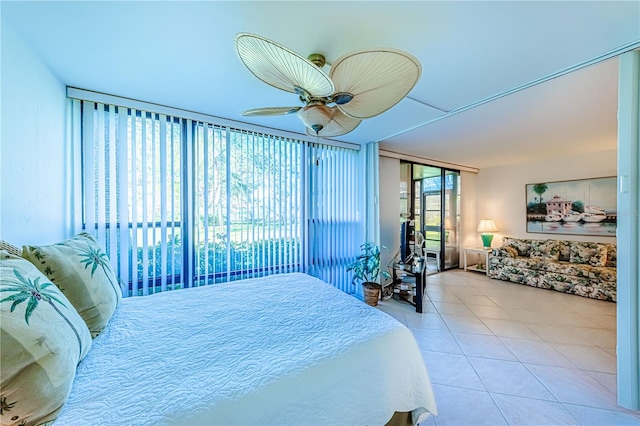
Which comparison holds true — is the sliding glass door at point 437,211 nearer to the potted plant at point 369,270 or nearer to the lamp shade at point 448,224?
the lamp shade at point 448,224

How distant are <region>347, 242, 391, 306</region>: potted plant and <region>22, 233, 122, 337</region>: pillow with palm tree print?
2.63m

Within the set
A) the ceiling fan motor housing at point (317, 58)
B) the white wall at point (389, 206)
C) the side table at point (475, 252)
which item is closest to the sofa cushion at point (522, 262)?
the side table at point (475, 252)

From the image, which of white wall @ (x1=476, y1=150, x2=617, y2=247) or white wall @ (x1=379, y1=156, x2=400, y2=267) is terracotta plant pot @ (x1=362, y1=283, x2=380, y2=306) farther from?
white wall @ (x1=476, y1=150, x2=617, y2=247)

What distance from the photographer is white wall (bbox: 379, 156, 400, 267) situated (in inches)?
154

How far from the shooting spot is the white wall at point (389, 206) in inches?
154

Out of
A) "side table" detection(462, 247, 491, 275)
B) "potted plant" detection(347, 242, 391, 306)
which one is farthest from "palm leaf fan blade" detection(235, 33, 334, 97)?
"side table" detection(462, 247, 491, 275)

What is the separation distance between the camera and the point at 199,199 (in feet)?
8.11

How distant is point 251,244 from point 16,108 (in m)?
1.94

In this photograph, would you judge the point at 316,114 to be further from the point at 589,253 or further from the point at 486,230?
the point at 486,230

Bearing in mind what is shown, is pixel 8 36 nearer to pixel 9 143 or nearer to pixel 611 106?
pixel 9 143

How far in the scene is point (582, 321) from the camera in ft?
9.11

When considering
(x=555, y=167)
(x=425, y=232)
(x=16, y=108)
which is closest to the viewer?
(x=16, y=108)

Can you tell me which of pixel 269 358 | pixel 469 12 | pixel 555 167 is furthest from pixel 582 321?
pixel 269 358

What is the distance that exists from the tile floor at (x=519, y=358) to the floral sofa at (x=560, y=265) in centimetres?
29
